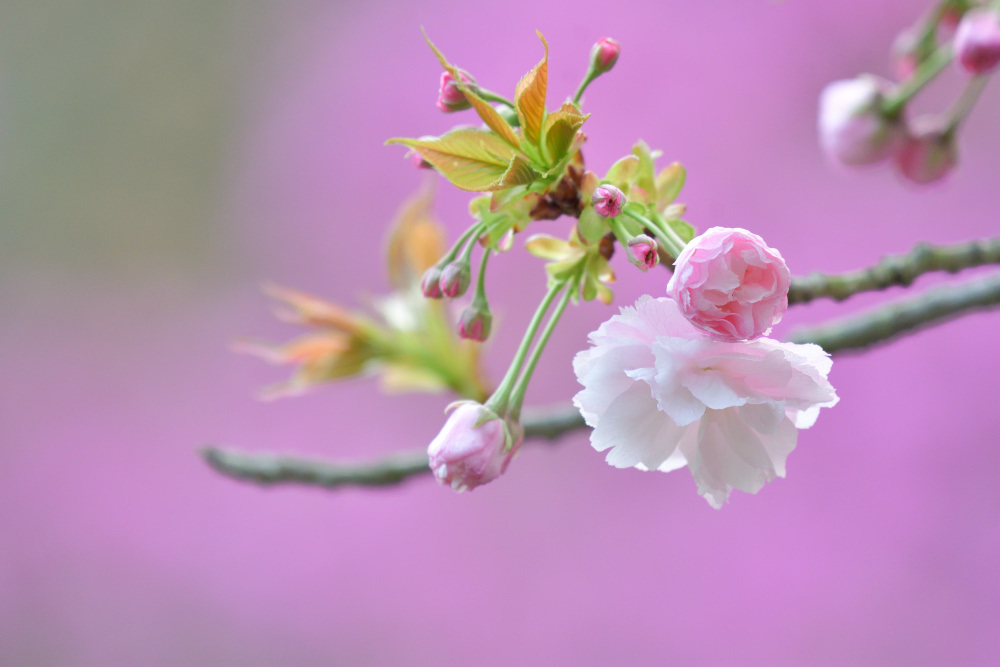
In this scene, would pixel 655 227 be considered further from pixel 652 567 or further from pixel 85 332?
pixel 85 332

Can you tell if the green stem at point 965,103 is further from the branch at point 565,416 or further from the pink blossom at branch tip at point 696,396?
the pink blossom at branch tip at point 696,396

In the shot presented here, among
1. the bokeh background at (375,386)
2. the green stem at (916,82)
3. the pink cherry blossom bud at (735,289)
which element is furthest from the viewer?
the bokeh background at (375,386)

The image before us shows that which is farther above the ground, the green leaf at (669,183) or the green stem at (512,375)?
the green leaf at (669,183)

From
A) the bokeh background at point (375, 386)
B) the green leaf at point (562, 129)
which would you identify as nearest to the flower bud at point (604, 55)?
the green leaf at point (562, 129)

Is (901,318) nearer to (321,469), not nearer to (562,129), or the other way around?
(562,129)

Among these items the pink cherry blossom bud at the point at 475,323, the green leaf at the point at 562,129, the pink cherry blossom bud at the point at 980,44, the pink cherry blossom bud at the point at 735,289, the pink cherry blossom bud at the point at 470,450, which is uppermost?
the pink cherry blossom bud at the point at 980,44

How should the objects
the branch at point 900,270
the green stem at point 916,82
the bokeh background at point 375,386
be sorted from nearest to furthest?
1. the branch at point 900,270
2. the green stem at point 916,82
3. the bokeh background at point 375,386

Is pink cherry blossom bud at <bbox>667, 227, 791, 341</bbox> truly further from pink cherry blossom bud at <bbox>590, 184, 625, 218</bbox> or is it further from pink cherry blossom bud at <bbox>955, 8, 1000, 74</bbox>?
pink cherry blossom bud at <bbox>955, 8, 1000, 74</bbox>
